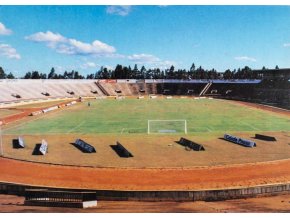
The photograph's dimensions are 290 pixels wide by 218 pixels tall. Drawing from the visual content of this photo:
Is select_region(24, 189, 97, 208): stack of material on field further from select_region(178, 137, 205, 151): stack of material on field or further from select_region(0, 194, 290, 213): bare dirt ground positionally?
select_region(178, 137, 205, 151): stack of material on field

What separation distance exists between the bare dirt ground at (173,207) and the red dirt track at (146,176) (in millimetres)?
2142

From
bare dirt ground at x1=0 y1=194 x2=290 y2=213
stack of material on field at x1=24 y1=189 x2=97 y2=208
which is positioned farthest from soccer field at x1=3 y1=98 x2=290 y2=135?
stack of material on field at x1=24 y1=189 x2=97 y2=208

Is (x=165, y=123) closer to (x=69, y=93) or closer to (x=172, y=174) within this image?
(x=172, y=174)

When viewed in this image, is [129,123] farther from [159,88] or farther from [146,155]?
[159,88]

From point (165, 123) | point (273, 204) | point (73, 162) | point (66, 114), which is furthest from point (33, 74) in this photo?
point (273, 204)

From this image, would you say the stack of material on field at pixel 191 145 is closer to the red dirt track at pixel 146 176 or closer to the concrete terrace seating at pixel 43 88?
the red dirt track at pixel 146 176

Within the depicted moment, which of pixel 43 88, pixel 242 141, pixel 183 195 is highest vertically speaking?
pixel 43 88

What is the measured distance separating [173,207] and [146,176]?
19.4 ft

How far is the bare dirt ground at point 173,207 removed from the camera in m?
21.6

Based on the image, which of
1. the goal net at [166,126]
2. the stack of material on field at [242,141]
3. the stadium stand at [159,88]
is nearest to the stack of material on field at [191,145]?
the stack of material on field at [242,141]

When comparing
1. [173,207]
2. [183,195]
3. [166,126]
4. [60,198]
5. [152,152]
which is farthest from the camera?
[166,126]

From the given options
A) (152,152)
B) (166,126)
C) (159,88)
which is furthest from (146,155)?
(159,88)

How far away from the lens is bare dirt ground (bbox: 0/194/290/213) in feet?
70.9

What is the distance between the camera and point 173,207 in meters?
22.4
